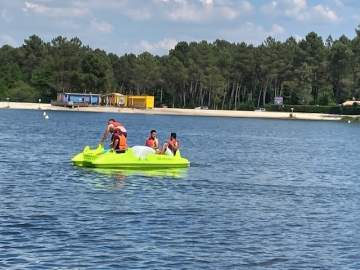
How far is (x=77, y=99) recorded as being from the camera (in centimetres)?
17538

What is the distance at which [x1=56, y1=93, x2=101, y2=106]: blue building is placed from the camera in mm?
174000

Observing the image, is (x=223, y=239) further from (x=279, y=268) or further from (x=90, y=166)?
(x=90, y=166)

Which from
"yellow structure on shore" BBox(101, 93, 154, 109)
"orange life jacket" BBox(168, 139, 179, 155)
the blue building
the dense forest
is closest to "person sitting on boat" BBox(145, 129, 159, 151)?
"orange life jacket" BBox(168, 139, 179, 155)

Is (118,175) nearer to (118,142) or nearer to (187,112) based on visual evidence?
(118,142)

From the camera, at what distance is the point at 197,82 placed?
183250 millimetres

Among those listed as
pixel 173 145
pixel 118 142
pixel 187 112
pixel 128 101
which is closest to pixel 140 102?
pixel 128 101

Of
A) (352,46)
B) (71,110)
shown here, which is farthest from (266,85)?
(71,110)

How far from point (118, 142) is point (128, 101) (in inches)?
5713

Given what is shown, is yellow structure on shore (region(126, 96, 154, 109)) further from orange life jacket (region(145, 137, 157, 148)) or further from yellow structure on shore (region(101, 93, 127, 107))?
orange life jacket (region(145, 137, 157, 148))

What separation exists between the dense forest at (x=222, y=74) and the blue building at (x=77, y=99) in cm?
363

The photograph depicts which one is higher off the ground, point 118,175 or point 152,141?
point 152,141

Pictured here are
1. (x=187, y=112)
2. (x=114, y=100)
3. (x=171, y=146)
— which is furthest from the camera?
(x=114, y=100)

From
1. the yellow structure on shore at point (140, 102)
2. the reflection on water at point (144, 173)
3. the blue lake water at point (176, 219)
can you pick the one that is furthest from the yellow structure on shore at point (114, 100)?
the reflection on water at point (144, 173)

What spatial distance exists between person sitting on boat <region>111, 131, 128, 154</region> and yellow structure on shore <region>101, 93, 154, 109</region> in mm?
140422
